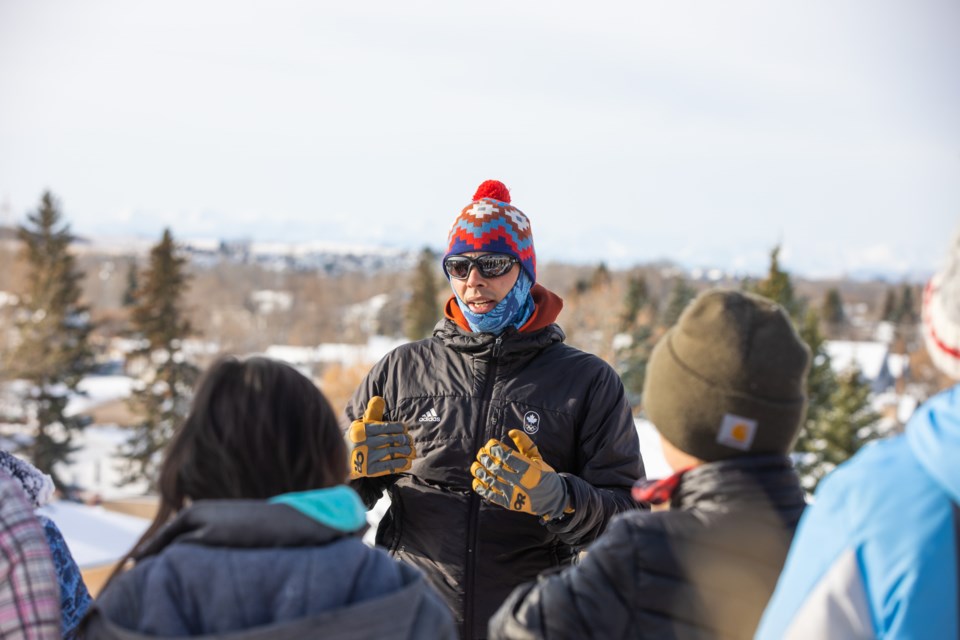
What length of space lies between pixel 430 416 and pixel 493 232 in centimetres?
73

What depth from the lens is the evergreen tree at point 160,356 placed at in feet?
103

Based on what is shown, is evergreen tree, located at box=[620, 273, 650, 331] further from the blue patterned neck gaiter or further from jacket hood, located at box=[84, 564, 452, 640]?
jacket hood, located at box=[84, 564, 452, 640]

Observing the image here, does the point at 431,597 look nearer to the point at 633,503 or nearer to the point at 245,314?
the point at 633,503

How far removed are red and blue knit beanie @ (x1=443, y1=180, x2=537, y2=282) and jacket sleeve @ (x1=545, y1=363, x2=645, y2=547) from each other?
22.8 inches

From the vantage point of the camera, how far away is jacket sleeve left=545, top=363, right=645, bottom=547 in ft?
8.34

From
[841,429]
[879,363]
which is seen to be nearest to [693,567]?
[841,429]

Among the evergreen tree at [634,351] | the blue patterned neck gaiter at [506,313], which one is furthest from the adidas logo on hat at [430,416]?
the evergreen tree at [634,351]

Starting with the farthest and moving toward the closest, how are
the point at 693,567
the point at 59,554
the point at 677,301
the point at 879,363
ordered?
the point at 879,363 → the point at 677,301 → the point at 59,554 → the point at 693,567

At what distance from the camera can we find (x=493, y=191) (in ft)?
10.5

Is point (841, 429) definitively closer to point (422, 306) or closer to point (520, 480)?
point (422, 306)

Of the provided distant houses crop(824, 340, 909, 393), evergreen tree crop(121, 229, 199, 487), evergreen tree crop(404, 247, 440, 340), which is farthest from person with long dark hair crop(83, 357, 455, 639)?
distant houses crop(824, 340, 909, 393)

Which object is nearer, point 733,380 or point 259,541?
point 259,541

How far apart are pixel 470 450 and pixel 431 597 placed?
3.43 feet

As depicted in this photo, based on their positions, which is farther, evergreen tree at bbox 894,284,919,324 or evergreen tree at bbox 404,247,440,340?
evergreen tree at bbox 894,284,919,324
